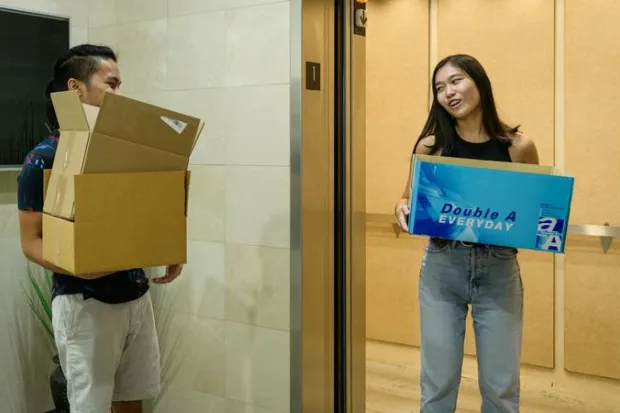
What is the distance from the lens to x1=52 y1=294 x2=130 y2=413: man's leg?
192 cm

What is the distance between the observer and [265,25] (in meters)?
2.35

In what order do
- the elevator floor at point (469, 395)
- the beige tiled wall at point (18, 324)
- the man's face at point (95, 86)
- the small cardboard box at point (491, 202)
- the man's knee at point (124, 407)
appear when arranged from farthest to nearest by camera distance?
the elevator floor at point (469, 395)
the beige tiled wall at point (18, 324)
the man's knee at point (124, 407)
the man's face at point (95, 86)
the small cardboard box at point (491, 202)

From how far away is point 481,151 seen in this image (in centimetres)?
208

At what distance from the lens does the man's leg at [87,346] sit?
1.92 m

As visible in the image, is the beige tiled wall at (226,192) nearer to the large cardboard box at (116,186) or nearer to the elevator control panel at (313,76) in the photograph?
the elevator control panel at (313,76)

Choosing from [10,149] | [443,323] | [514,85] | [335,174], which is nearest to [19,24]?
[10,149]

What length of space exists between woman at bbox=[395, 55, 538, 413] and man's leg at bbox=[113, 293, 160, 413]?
33.9 inches

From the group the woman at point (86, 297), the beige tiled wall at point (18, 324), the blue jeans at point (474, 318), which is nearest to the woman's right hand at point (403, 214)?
the blue jeans at point (474, 318)

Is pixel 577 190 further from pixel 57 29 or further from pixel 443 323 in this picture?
pixel 57 29

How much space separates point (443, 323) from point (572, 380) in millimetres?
1384

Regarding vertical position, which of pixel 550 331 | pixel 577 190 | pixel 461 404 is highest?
pixel 577 190

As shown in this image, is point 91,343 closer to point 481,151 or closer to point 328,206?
→ point 328,206

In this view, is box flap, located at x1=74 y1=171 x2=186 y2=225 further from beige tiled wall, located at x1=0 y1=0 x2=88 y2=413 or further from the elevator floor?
the elevator floor

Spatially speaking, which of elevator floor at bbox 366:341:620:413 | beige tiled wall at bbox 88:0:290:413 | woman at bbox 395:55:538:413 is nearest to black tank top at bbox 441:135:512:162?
woman at bbox 395:55:538:413
